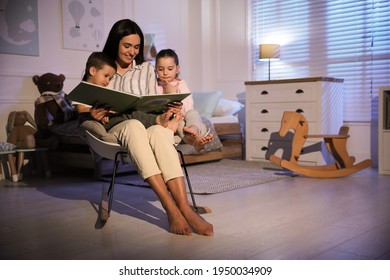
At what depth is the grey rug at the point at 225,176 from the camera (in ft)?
9.37

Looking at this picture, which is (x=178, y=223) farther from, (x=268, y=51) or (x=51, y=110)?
(x=268, y=51)

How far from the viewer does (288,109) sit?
12.5ft

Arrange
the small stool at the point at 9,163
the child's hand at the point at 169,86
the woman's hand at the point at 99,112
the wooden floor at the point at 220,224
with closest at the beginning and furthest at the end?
the wooden floor at the point at 220,224 < the woman's hand at the point at 99,112 < the child's hand at the point at 169,86 < the small stool at the point at 9,163

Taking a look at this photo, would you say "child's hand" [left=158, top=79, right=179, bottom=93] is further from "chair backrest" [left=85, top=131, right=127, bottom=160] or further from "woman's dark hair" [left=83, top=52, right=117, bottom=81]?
"chair backrest" [left=85, top=131, right=127, bottom=160]

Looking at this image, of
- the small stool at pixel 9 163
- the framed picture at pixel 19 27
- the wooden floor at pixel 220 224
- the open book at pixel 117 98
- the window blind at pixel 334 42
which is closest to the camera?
the wooden floor at pixel 220 224

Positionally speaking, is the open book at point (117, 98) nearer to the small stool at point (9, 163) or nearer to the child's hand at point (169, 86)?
the child's hand at point (169, 86)

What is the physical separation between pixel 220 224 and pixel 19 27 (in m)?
2.36

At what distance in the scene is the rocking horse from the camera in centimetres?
315

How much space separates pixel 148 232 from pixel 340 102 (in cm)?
252

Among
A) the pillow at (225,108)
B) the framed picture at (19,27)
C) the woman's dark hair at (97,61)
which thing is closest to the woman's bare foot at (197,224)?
the woman's dark hair at (97,61)

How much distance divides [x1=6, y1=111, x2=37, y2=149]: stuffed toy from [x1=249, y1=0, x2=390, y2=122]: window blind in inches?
87.8

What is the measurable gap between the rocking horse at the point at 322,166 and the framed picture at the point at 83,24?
1784 mm

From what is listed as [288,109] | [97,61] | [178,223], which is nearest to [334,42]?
[288,109]

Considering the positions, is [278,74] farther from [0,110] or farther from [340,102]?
[0,110]
